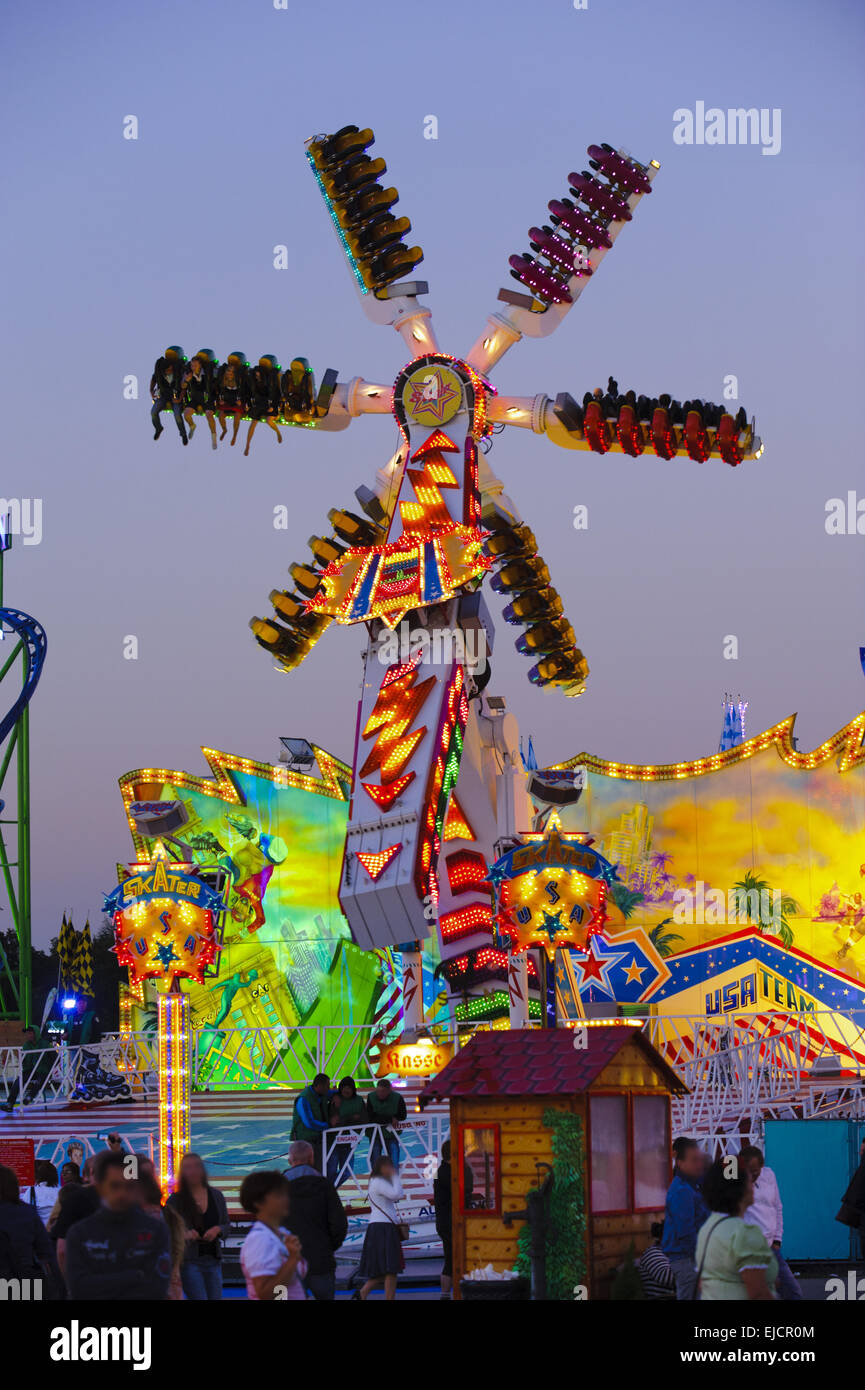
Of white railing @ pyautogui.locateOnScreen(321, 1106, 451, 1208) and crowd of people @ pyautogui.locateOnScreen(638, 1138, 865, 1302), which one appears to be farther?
white railing @ pyautogui.locateOnScreen(321, 1106, 451, 1208)

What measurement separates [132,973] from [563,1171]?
891 cm

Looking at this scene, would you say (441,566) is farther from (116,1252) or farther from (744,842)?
(116,1252)

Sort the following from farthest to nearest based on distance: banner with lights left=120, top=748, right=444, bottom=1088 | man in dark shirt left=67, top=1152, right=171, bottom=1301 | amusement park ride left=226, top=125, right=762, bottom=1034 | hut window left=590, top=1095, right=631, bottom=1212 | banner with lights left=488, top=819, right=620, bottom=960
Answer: banner with lights left=120, top=748, right=444, bottom=1088 → amusement park ride left=226, top=125, right=762, bottom=1034 → banner with lights left=488, top=819, right=620, bottom=960 → hut window left=590, top=1095, right=631, bottom=1212 → man in dark shirt left=67, top=1152, right=171, bottom=1301

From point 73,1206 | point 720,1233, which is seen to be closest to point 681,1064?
point 73,1206

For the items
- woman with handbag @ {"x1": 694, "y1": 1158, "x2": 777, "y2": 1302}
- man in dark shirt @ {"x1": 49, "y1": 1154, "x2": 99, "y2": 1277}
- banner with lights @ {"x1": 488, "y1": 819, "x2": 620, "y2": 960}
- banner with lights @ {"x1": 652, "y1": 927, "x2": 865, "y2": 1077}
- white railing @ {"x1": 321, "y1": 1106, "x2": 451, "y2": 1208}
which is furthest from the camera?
banner with lights @ {"x1": 652, "y1": 927, "x2": 865, "y2": 1077}

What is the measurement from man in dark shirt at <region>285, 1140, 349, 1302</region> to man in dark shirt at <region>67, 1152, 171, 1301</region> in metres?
3.04

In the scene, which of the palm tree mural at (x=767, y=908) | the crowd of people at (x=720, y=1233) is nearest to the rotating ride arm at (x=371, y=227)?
the palm tree mural at (x=767, y=908)

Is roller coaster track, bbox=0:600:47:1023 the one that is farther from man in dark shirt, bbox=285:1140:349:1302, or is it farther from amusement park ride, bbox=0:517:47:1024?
man in dark shirt, bbox=285:1140:349:1302

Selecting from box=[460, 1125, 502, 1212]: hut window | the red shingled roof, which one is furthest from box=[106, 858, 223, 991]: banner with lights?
box=[460, 1125, 502, 1212]: hut window

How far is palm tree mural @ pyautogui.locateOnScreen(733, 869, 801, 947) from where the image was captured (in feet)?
115

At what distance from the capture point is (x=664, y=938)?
1416 inches

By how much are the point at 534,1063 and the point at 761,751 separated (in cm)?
2382

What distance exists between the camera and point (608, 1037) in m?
12.7

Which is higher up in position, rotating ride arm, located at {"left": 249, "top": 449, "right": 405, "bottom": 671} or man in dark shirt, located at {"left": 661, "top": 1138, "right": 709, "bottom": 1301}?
rotating ride arm, located at {"left": 249, "top": 449, "right": 405, "bottom": 671}
